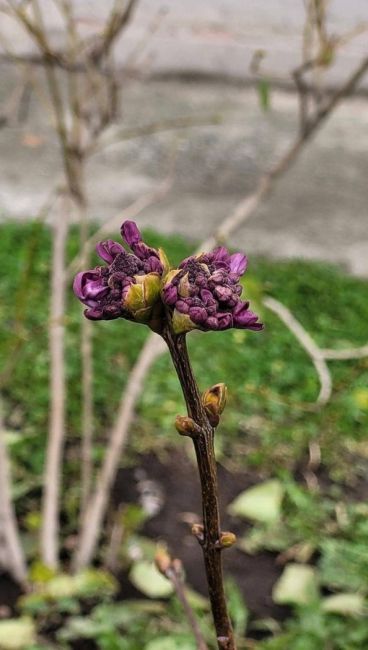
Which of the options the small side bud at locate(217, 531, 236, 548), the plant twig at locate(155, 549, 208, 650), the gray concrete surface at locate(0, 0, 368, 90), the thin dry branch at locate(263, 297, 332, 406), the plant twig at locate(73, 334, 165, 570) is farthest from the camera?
the gray concrete surface at locate(0, 0, 368, 90)

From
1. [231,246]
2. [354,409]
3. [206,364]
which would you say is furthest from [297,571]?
[231,246]

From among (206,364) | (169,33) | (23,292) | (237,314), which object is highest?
(169,33)

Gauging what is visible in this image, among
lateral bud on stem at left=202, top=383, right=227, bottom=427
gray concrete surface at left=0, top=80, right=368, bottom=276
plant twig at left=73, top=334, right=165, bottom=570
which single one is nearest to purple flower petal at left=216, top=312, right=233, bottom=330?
lateral bud on stem at left=202, top=383, right=227, bottom=427

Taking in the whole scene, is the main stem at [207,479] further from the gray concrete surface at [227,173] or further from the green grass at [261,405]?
the gray concrete surface at [227,173]

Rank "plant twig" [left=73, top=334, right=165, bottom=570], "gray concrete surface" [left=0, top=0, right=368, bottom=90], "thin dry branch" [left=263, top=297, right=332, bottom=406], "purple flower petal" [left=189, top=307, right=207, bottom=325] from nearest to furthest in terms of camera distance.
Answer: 1. "purple flower petal" [left=189, top=307, right=207, bottom=325]
2. "thin dry branch" [left=263, top=297, right=332, bottom=406]
3. "plant twig" [left=73, top=334, right=165, bottom=570]
4. "gray concrete surface" [left=0, top=0, right=368, bottom=90]

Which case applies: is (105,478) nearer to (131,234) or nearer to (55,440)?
(55,440)

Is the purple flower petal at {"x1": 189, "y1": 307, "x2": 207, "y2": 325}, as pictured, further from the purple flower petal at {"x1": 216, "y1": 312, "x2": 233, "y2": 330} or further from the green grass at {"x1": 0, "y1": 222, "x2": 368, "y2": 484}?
the green grass at {"x1": 0, "y1": 222, "x2": 368, "y2": 484}

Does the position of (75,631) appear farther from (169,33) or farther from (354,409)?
(169,33)
